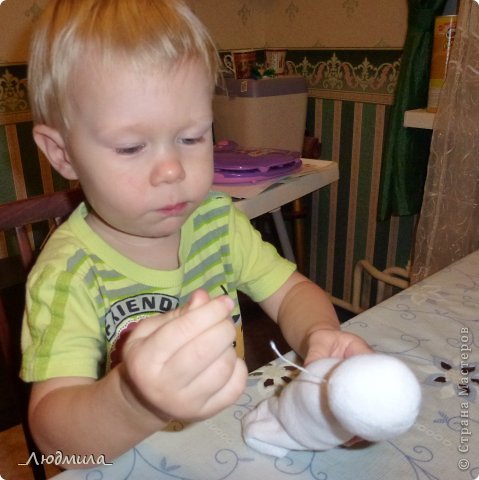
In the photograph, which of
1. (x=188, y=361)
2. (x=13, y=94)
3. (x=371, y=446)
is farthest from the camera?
(x=13, y=94)

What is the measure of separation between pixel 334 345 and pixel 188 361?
0.80 ft

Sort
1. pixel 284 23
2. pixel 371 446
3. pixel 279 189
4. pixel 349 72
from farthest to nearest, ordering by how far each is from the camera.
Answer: pixel 284 23
pixel 349 72
pixel 279 189
pixel 371 446

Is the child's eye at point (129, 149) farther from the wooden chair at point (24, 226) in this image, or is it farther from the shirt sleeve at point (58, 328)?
the wooden chair at point (24, 226)

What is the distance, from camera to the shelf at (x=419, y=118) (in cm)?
129

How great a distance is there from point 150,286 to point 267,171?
0.67 m

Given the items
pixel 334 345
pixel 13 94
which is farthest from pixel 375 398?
pixel 13 94

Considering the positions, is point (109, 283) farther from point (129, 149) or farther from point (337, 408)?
point (337, 408)

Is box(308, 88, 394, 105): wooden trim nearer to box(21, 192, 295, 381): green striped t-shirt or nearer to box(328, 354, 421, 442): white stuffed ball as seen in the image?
box(21, 192, 295, 381): green striped t-shirt

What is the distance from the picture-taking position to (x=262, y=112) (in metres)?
1.51

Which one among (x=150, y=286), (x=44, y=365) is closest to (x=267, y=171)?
(x=150, y=286)

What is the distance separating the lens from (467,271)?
2.57 feet

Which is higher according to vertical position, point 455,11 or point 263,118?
point 455,11

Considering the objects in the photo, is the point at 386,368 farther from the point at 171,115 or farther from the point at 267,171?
the point at 267,171

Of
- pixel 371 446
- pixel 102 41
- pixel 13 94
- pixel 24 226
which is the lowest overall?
pixel 371 446
